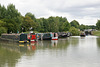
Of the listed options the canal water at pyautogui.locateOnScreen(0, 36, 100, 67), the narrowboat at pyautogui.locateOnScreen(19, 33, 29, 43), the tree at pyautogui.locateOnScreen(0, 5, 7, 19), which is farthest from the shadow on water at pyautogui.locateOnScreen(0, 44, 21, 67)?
the tree at pyautogui.locateOnScreen(0, 5, 7, 19)

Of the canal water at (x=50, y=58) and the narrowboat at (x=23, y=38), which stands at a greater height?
the narrowboat at (x=23, y=38)

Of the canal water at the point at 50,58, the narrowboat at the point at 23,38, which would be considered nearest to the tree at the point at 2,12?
the narrowboat at the point at 23,38

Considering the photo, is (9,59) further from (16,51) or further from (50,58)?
(16,51)

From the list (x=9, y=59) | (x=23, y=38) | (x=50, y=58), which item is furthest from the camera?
(x=23, y=38)

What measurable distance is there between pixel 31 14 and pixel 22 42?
7171 cm

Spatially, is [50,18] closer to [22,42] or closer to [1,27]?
[1,27]

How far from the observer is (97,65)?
14.4m

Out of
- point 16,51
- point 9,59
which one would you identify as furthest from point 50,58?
point 16,51

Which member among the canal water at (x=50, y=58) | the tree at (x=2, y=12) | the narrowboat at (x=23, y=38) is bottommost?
the canal water at (x=50, y=58)

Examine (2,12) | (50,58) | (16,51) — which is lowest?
(50,58)

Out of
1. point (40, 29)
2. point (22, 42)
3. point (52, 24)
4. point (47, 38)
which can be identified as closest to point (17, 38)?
point (22, 42)

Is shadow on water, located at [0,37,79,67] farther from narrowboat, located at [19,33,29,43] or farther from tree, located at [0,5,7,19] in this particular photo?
tree, located at [0,5,7,19]

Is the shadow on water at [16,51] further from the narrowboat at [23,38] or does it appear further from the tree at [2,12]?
the tree at [2,12]

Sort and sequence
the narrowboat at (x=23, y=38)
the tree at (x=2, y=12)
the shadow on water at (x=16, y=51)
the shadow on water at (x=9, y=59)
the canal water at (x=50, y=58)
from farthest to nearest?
the tree at (x=2, y=12) < the narrowboat at (x=23, y=38) < the shadow on water at (x=16, y=51) < the shadow on water at (x=9, y=59) < the canal water at (x=50, y=58)
